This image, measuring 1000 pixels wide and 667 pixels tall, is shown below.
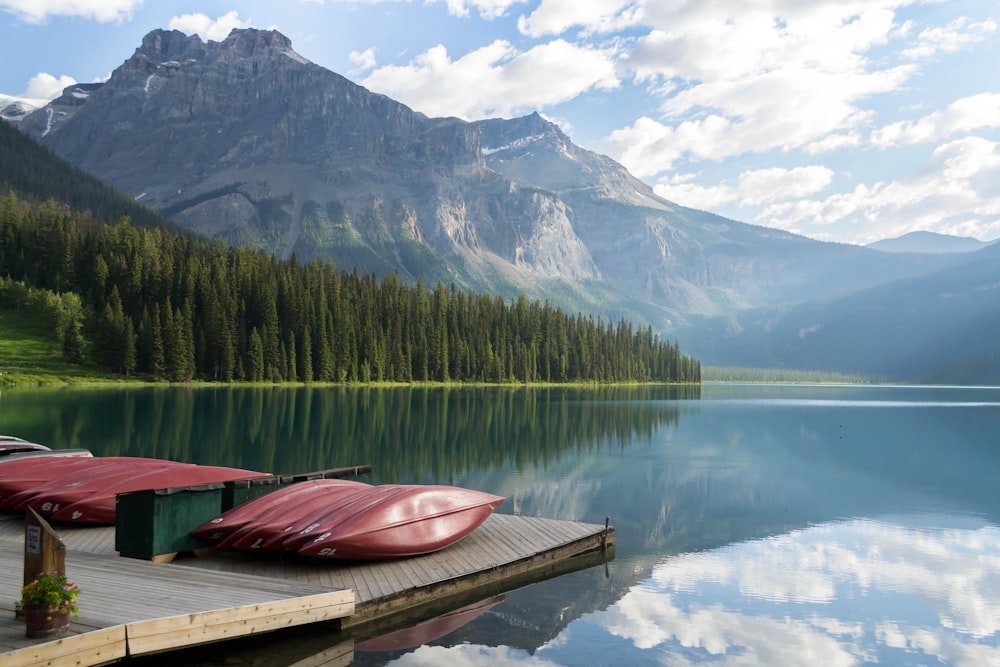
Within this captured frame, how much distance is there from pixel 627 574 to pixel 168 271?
4896 inches

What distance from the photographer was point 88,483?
69.8 ft

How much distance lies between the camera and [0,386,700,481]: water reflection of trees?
3891 centimetres

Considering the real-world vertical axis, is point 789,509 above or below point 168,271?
below

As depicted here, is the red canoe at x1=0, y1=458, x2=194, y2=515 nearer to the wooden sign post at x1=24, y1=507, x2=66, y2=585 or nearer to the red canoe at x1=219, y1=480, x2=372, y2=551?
the red canoe at x1=219, y1=480, x2=372, y2=551

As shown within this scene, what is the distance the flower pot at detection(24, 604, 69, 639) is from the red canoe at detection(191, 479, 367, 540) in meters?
6.90

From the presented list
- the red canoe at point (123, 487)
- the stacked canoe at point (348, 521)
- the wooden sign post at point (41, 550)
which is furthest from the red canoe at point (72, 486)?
the wooden sign post at point (41, 550)

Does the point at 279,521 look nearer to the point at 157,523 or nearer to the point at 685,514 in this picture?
the point at 157,523

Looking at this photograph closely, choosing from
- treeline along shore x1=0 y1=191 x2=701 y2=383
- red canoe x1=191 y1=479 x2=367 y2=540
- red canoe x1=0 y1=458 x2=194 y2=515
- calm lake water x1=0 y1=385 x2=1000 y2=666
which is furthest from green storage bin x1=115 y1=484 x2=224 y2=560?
treeline along shore x1=0 y1=191 x2=701 y2=383

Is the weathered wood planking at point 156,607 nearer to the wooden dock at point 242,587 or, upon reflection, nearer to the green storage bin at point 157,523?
the wooden dock at point 242,587

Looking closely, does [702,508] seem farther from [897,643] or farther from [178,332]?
[178,332]

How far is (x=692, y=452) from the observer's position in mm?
50781

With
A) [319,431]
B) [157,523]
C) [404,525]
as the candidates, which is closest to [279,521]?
[157,523]

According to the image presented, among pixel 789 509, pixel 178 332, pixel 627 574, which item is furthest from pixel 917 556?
pixel 178 332

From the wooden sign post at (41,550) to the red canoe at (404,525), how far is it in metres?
6.37
